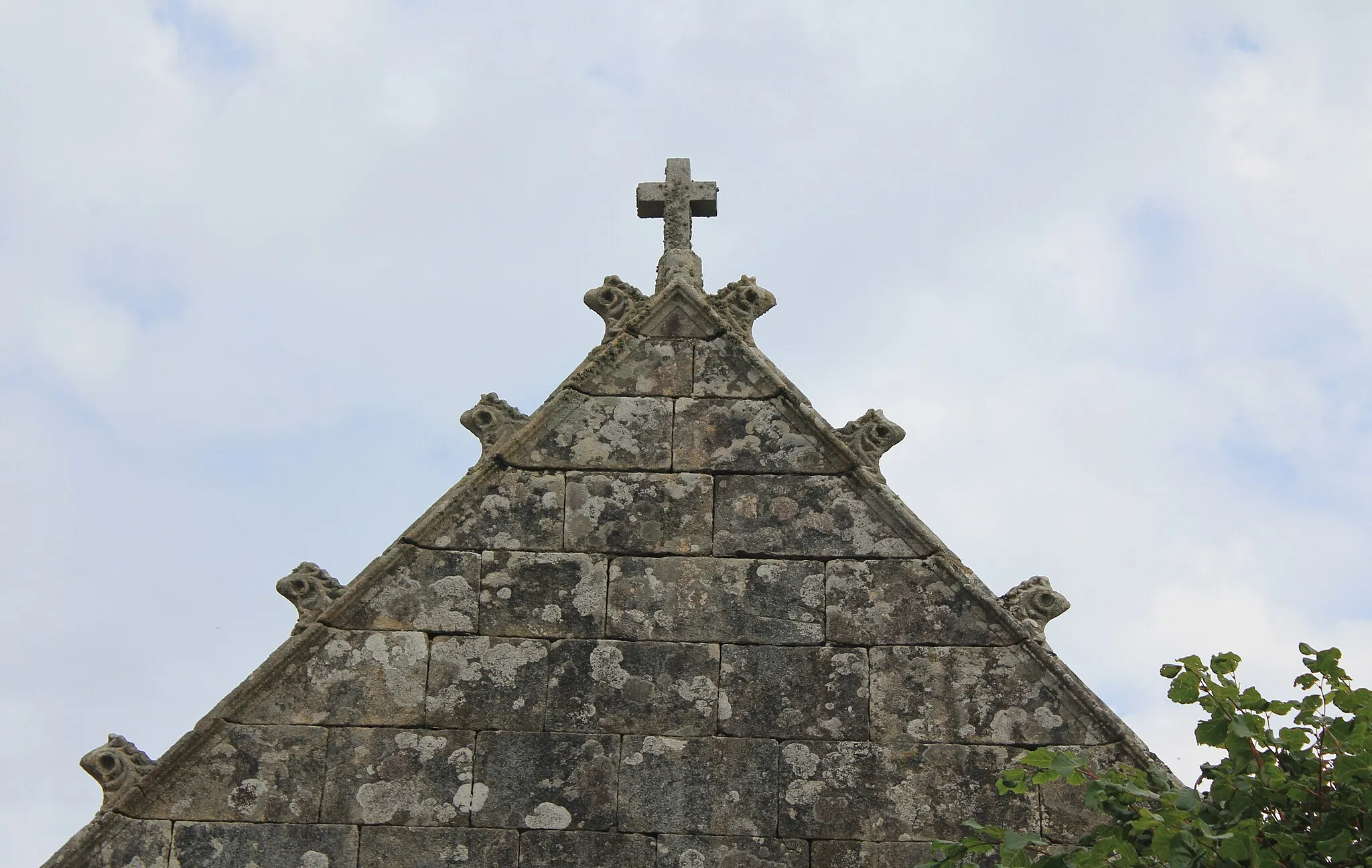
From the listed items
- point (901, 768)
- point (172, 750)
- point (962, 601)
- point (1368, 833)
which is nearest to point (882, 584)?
point (962, 601)

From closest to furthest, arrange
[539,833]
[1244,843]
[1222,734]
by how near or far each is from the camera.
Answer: [1244,843]
[1222,734]
[539,833]

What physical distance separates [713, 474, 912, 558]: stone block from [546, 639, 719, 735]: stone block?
1.80ft

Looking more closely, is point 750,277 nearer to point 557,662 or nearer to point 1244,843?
point 557,662

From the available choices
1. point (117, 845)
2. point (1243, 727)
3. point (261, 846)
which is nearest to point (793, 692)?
point (1243, 727)

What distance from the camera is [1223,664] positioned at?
604 cm

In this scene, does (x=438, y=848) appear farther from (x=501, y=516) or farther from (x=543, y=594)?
(x=501, y=516)

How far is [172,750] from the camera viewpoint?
7492 mm

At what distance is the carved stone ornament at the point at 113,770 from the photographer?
7430mm

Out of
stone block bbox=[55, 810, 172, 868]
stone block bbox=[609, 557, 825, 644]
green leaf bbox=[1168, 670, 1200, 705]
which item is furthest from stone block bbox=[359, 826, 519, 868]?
green leaf bbox=[1168, 670, 1200, 705]

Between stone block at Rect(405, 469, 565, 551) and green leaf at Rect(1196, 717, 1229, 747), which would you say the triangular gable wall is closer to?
stone block at Rect(405, 469, 565, 551)

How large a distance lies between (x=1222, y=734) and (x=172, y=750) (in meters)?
4.29

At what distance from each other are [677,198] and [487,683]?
2.94 meters

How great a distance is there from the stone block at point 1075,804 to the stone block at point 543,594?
2.06 meters

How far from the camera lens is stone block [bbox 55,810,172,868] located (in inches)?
288
